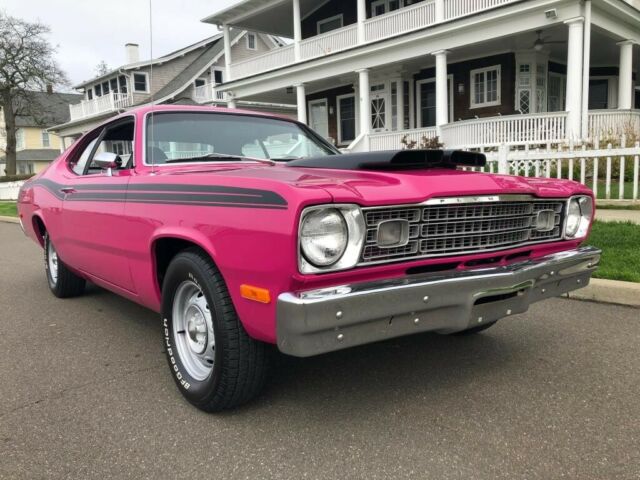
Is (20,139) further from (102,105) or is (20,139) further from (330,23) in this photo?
(330,23)

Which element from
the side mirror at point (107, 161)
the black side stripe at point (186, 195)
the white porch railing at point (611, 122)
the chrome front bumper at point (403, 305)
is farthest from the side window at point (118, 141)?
the white porch railing at point (611, 122)

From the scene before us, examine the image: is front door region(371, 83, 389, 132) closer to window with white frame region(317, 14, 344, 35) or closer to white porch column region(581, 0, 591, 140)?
window with white frame region(317, 14, 344, 35)

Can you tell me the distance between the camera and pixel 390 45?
15.5 meters

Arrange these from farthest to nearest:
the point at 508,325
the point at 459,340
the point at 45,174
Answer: the point at 45,174 → the point at 508,325 → the point at 459,340

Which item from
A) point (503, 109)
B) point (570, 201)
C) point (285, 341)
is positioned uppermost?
point (503, 109)

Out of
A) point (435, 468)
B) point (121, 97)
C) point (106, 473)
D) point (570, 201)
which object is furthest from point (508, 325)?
point (121, 97)

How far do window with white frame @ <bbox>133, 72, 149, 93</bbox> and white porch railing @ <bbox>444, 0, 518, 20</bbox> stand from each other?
21.7 metres

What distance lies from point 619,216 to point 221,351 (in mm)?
6528

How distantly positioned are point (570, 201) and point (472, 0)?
12534mm

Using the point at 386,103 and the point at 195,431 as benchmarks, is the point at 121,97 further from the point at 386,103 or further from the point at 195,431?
the point at 195,431

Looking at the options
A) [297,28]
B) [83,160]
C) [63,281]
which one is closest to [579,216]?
[83,160]

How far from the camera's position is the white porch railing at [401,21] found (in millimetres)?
14906

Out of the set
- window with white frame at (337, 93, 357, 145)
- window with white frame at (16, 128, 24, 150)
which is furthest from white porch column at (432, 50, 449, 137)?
window with white frame at (16, 128, 24, 150)

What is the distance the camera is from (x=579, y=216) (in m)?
3.20
